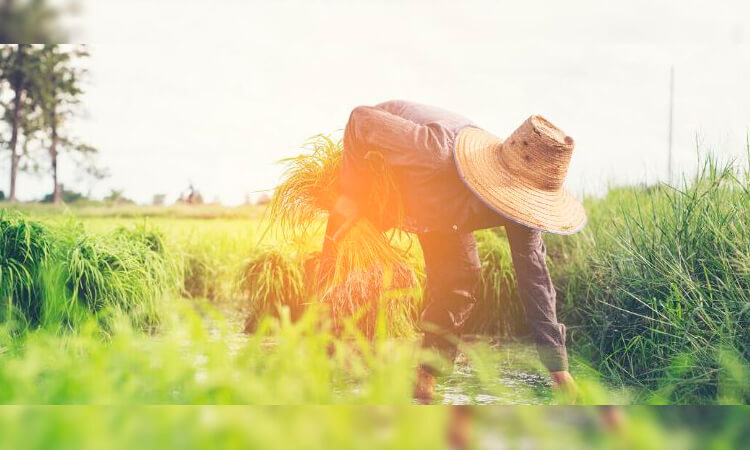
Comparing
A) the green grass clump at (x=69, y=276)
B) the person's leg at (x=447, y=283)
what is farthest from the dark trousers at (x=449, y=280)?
the green grass clump at (x=69, y=276)

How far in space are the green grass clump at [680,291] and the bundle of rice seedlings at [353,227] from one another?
2.78ft

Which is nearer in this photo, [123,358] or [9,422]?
[9,422]

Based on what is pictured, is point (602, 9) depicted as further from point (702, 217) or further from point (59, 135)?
point (59, 135)

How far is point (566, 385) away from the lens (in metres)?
2.30

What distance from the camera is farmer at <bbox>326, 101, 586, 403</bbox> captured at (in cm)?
229

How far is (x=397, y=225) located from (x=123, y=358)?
4.16 feet

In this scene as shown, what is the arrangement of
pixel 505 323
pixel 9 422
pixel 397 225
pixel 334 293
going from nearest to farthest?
pixel 9 422 → pixel 397 225 → pixel 334 293 → pixel 505 323

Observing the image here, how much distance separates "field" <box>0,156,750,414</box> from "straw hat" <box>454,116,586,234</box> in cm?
48

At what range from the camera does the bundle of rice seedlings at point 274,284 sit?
3537 mm

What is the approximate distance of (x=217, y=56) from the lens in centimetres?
299

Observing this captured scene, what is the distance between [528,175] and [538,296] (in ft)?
1.30

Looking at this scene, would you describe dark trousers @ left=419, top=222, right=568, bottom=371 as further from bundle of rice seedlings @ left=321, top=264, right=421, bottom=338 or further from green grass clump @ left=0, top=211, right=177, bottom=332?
green grass clump @ left=0, top=211, right=177, bottom=332

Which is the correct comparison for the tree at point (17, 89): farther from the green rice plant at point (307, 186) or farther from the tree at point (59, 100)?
the green rice plant at point (307, 186)

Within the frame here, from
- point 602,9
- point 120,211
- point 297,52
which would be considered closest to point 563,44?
point 602,9
